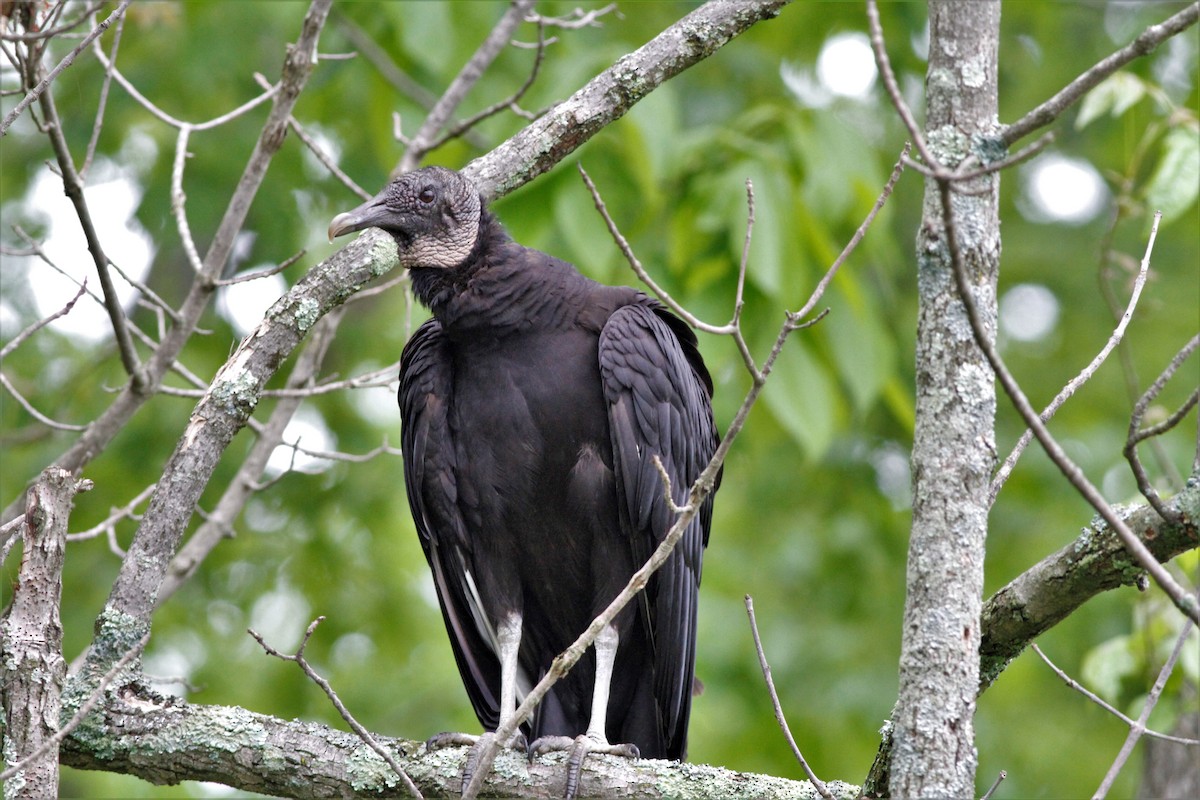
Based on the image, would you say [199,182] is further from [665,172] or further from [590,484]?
[590,484]

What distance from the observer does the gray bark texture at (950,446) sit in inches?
78.5

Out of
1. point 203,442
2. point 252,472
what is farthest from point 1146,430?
point 252,472

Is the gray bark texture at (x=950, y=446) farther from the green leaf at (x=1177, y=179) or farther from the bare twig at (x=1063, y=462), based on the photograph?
the green leaf at (x=1177, y=179)

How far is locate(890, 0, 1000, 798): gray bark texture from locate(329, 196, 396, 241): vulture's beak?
1.60m

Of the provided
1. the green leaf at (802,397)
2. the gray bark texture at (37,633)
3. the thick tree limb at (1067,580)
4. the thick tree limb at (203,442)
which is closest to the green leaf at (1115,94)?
the green leaf at (802,397)

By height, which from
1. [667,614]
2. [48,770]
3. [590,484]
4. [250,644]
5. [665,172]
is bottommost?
[48,770]

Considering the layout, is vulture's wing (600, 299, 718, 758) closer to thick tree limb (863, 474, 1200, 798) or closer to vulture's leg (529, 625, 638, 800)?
vulture's leg (529, 625, 638, 800)

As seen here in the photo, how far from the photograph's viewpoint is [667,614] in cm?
329

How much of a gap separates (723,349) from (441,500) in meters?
1.21

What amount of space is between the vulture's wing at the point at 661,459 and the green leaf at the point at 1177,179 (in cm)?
132

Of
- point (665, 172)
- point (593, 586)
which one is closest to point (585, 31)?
point (665, 172)

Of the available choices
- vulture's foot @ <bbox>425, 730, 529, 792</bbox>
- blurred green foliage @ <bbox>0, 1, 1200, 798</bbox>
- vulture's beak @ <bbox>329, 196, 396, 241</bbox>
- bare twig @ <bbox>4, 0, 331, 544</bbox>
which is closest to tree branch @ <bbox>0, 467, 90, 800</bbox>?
bare twig @ <bbox>4, 0, 331, 544</bbox>

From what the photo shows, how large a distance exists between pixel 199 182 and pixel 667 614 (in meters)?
3.33

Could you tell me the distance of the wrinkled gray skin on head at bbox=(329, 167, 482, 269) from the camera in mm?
3256
